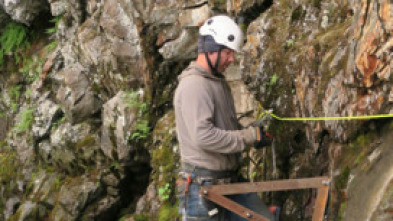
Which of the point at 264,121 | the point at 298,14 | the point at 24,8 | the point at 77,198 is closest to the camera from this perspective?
the point at 264,121

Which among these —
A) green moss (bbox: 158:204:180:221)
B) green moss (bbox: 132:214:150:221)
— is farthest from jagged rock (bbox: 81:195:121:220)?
green moss (bbox: 158:204:180:221)

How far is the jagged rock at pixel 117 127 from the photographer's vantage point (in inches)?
440

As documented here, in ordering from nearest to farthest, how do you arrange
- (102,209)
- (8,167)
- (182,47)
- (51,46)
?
→ (182,47)
(102,209)
(8,167)
(51,46)

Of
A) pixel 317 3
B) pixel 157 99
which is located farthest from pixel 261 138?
pixel 157 99

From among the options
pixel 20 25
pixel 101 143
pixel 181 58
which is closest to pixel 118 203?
pixel 101 143

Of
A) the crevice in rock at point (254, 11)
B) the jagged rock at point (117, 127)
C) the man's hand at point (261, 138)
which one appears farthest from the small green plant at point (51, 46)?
the man's hand at point (261, 138)

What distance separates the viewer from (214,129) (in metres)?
4.33

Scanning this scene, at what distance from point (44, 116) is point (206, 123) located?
11.4 meters

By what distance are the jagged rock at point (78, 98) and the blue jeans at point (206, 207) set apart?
880 centimetres

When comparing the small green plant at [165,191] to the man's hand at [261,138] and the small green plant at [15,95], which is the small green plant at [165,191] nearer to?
the man's hand at [261,138]

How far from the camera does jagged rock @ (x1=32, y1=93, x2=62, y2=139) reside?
1403 cm

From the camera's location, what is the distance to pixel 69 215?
1188cm

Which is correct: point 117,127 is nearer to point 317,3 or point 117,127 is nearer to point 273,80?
point 273,80

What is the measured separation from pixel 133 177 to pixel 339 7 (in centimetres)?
797
